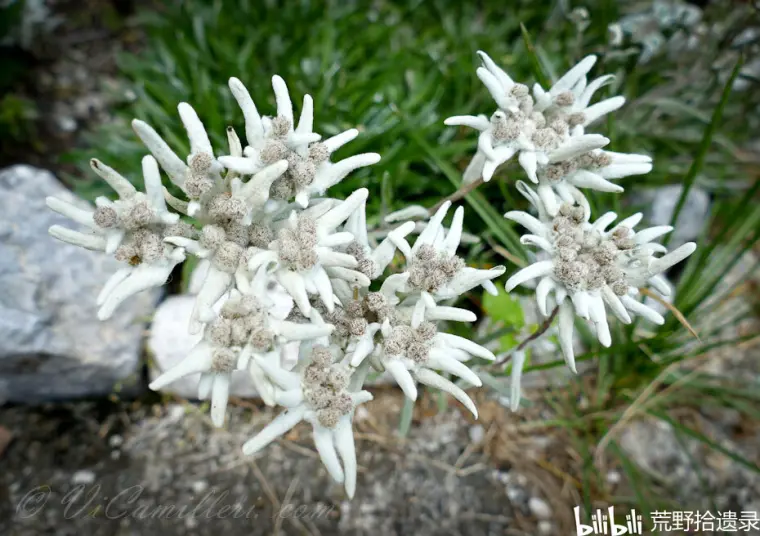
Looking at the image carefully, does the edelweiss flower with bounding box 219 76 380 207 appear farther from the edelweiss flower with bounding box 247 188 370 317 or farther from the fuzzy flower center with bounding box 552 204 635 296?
the fuzzy flower center with bounding box 552 204 635 296

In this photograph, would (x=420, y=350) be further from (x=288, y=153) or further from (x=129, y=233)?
(x=129, y=233)

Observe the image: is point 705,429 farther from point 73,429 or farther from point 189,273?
point 73,429

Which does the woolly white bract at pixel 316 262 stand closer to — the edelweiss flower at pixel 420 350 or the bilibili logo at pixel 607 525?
the edelweiss flower at pixel 420 350

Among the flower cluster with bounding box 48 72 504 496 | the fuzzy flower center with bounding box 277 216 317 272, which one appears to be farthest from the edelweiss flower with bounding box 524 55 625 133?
the fuzzy flower center with bounding box 277 216 317 272

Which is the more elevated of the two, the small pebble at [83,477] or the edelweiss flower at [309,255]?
the edelweiss flower at [309,255]

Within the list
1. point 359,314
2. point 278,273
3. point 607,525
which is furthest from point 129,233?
point 607,525

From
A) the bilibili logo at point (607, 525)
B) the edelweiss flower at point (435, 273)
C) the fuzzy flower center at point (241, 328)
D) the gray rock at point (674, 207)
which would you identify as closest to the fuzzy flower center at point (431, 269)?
the edelweiss flower at point (435, 273)
